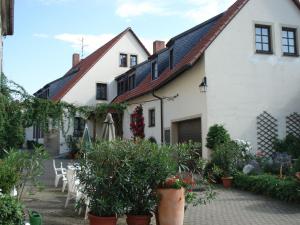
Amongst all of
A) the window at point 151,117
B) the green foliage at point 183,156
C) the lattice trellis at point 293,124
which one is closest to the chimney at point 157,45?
the window at point 151,117

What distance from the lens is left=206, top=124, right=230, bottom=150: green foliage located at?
15992 mm

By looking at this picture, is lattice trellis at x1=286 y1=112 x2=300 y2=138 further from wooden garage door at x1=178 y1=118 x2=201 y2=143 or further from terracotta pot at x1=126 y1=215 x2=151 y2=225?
terracotta pot at x1=126 y1=215 x2=151 y2=225

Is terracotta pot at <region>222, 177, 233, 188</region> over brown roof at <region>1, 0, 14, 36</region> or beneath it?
beneath

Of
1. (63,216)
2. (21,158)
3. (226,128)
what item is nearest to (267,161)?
(226,128)

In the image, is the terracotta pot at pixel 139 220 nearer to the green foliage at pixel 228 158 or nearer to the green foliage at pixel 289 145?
the green foliage at pixel 228 158

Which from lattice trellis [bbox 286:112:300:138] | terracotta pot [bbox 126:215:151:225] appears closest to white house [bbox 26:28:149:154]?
lattice trellis [bbox 286:112:300:138]

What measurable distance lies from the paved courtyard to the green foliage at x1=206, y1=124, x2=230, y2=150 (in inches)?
144

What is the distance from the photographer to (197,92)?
57.0ft

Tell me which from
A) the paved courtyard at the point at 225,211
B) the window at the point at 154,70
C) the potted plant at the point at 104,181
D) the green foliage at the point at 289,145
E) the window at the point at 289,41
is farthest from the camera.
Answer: the window at the point at 154,70

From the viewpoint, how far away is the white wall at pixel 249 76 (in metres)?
16.8

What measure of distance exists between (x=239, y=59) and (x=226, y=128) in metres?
2.87

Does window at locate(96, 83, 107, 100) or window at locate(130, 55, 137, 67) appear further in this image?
window at locate(130, 55, 137, 67)

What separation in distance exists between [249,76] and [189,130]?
3.56 m

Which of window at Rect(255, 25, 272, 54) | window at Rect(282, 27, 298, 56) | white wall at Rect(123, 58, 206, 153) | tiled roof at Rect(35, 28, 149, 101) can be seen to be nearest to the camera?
white wall at Rect(123, 58, 206, 153)
